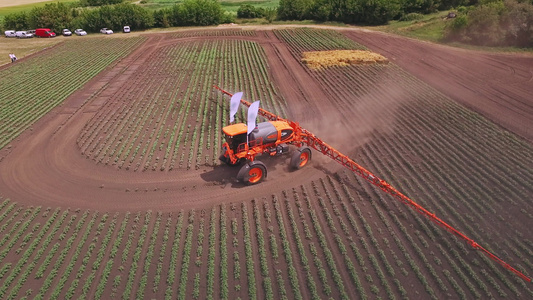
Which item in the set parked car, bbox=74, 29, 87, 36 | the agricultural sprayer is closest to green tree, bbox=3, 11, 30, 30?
parked car, bbox=74, 29, 87, 36

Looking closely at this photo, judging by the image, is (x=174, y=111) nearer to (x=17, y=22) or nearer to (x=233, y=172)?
(x=233, y=172)

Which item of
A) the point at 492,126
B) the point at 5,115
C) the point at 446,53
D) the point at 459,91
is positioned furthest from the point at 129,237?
the point at 446,53

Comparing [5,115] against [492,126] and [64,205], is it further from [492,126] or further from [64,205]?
[492,126]

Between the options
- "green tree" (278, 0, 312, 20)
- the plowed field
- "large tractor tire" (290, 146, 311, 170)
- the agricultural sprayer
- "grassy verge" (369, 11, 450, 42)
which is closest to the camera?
the plowed field

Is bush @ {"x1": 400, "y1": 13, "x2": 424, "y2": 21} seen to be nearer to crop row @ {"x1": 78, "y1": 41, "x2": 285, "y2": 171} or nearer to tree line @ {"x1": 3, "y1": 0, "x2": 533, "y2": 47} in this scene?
tree line @ {"x1": 3, "y1": 0, "x2": 533, "y2": 47}

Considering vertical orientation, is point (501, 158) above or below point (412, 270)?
above

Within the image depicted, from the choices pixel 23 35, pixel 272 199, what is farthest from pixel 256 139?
pixel 23 35
